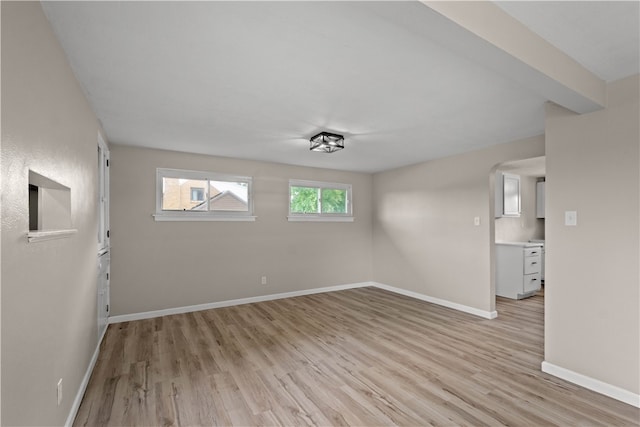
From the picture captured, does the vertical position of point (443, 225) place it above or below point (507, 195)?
below

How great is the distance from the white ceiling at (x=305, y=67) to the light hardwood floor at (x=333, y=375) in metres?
2.32

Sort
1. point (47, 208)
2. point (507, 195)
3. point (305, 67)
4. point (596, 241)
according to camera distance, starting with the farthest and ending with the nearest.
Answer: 1. point (507, 195)
2. point (596, 241)
3. point (305, 67)
4. point (47, 208)

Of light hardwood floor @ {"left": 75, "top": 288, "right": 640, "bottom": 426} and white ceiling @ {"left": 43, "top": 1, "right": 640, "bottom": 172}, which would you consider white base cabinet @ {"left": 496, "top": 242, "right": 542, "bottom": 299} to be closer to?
light hardwood floor @ {"left": 75, "top": 288, "right": 640, "bottom": 426}

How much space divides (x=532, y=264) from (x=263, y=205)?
486 centimetres

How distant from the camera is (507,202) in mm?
5887

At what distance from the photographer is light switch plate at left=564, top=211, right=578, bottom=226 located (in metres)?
2.46

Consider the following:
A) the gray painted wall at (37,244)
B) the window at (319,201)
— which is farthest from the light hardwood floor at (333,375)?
the window at (319,201)

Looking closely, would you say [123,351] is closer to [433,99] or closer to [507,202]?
[433,99]

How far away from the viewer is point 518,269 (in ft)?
16.7

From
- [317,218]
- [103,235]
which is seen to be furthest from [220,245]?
[317,218]

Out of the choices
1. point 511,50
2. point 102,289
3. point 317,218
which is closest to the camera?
point 511,50

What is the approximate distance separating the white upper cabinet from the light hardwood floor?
7.59 ft

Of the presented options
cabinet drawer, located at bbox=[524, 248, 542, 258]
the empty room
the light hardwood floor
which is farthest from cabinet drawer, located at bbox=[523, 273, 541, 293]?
the light hardwood floor

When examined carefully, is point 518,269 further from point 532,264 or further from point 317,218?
point 317,218
